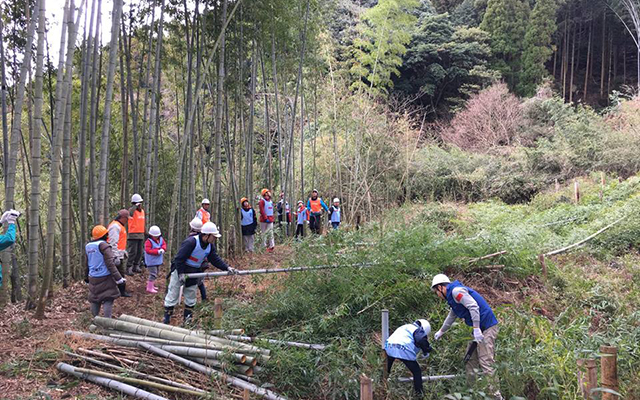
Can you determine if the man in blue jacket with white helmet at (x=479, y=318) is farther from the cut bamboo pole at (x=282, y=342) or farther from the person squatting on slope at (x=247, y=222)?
the person squatting on slope at (x=247, y=222)

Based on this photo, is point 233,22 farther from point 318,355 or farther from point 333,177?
point 333,177

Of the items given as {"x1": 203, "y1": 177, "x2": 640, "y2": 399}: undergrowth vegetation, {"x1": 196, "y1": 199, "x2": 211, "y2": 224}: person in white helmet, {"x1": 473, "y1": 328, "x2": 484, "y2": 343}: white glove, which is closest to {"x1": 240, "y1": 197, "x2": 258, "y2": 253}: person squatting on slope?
{"x1": 196, "y1": 199, "x2": 211, "y2": 224}: person in white helmet

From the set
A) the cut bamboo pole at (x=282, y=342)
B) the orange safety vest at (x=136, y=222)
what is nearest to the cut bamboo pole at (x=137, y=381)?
the cut bamboo pole at (x=282, y=342)

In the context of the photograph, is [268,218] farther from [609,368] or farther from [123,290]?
[609,368]

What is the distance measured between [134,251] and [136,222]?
1.81 feet

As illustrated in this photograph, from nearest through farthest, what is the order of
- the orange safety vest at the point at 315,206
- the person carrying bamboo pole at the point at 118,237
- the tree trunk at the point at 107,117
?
the tree trunk at the point at 107,117, the person carrying bamboo pole at the point at 118,237, the orange safety vest at the point at 315,206

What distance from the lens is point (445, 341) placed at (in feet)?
15.7

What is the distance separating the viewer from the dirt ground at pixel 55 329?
3.72 metres

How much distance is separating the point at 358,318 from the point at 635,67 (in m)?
25.1

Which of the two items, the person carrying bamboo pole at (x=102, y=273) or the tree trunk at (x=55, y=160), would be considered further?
the tree trunk at (x=55, y=160)

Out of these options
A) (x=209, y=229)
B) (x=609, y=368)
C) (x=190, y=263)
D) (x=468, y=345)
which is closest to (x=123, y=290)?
(x=190, y=263)

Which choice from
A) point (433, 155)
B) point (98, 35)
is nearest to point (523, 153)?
point (433, 155)

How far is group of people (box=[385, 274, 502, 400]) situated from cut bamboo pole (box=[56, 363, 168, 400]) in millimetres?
1864

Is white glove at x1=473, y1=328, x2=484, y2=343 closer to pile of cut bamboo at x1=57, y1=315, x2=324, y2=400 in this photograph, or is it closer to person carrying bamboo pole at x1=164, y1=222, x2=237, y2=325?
pile of cut bamboo at x1=57, y1=315, x2=324, y2=400
